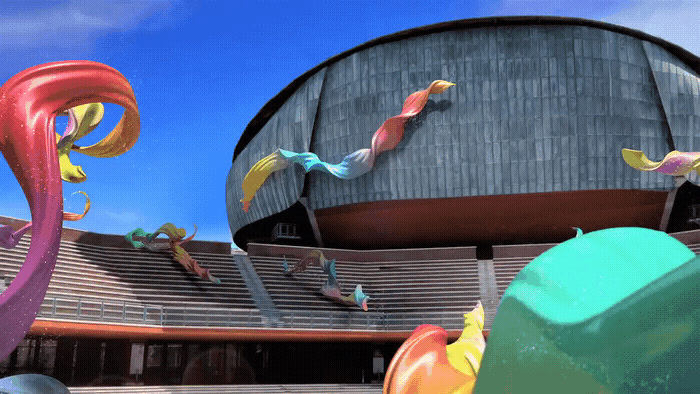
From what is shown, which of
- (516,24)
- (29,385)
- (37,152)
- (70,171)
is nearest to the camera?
(29,385)

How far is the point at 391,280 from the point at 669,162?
15265 millimetres

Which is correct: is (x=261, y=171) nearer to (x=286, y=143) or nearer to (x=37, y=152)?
(x=286, y=143)

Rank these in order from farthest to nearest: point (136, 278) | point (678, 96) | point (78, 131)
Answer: point (678, 96)
point (136, 278)
point (78, 131)

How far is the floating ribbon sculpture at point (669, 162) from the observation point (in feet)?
115

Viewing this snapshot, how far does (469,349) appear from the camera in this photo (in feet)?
22.0

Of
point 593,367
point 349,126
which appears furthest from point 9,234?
point 349,126

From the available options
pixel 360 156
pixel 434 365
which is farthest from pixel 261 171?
pixel 434 365

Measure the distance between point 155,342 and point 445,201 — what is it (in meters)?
18.7

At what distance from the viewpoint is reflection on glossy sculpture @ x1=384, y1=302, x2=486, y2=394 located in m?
6.19

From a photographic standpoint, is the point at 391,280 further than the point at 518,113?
No

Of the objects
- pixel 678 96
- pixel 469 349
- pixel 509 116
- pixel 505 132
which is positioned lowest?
pixel 469 349

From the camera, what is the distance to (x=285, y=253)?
39.1 metres

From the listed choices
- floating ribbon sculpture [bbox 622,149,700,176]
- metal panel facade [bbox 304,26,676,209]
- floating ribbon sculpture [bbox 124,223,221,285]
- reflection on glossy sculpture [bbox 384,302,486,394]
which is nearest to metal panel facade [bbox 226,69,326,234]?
metal panel facade [bbox 304,26,676,209]

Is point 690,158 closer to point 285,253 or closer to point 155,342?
point 285,253
